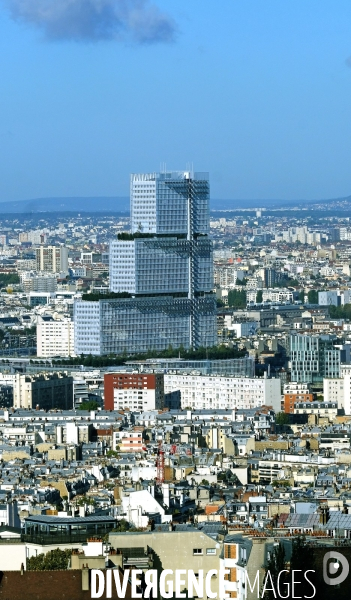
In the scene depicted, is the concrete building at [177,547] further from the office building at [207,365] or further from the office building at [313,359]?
the office building at [207,365]

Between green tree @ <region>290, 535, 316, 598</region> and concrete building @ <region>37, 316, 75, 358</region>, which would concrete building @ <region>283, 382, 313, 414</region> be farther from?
green tree @ <region>290, 535, 316, 598</region>

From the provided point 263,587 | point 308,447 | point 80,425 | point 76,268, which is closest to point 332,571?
point 263,587

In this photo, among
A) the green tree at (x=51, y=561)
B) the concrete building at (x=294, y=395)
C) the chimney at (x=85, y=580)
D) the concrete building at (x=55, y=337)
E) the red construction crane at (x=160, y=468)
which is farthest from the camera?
the concrete building at (x=55, y=337)

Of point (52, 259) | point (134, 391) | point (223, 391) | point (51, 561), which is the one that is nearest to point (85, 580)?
point (51, 561)

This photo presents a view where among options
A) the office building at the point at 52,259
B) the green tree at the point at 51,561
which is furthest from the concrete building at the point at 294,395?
the office building at the point at 52,259

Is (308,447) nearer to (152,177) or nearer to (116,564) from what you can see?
(116,564)

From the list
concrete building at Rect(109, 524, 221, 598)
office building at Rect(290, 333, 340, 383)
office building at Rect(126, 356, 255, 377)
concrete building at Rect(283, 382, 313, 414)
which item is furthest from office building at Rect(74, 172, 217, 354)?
concrete building at Rect(109, 524, 221, 598)
